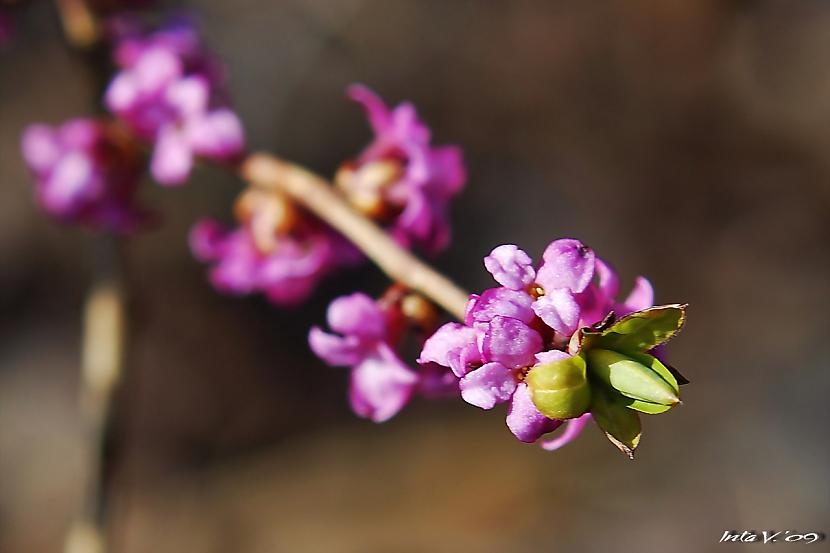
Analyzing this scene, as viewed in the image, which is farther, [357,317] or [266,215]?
[266,215]

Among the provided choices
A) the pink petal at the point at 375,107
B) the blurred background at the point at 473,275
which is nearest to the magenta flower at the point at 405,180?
the pink petal at the point at 375,107

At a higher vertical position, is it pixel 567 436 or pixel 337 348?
pixel 337 348

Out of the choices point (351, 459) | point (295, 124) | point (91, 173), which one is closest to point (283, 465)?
point (351, 459)

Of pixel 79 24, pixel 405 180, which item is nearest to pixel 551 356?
pixel 405 180

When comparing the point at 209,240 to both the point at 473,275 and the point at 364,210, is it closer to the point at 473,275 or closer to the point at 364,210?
the point at 364,210

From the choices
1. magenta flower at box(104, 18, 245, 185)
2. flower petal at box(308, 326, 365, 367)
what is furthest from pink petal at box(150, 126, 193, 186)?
flower petal at box(308, 326, 365, 367)

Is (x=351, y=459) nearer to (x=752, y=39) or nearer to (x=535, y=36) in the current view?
(x=535, y=36)
